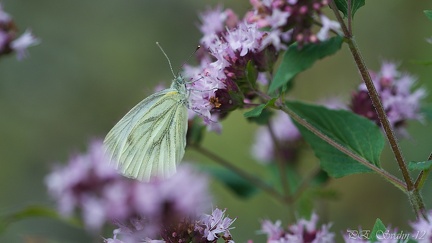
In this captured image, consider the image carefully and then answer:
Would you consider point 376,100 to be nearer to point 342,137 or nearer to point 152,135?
point 342,137

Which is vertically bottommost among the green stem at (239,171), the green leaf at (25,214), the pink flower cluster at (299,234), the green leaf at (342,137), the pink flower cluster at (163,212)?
the pink flower cluster at (163,212)

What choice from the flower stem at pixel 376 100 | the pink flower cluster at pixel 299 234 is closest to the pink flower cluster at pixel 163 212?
the pink flower cluster at pixel 299 234

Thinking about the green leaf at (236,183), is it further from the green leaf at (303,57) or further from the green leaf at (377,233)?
the green leaf at (377,233)

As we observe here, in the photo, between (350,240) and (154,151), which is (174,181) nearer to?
(350,240)

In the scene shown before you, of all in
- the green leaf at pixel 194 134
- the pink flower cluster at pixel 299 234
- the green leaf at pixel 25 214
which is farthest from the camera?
the green leaf at pixel 194 134

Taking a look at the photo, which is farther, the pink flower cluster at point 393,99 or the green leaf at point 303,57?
the pink flower cluster at point 393,99

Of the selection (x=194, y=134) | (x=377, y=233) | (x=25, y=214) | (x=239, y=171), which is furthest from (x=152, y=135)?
(x=377, y=233)

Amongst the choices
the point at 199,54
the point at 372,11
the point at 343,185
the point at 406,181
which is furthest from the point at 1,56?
the point at 372,11
